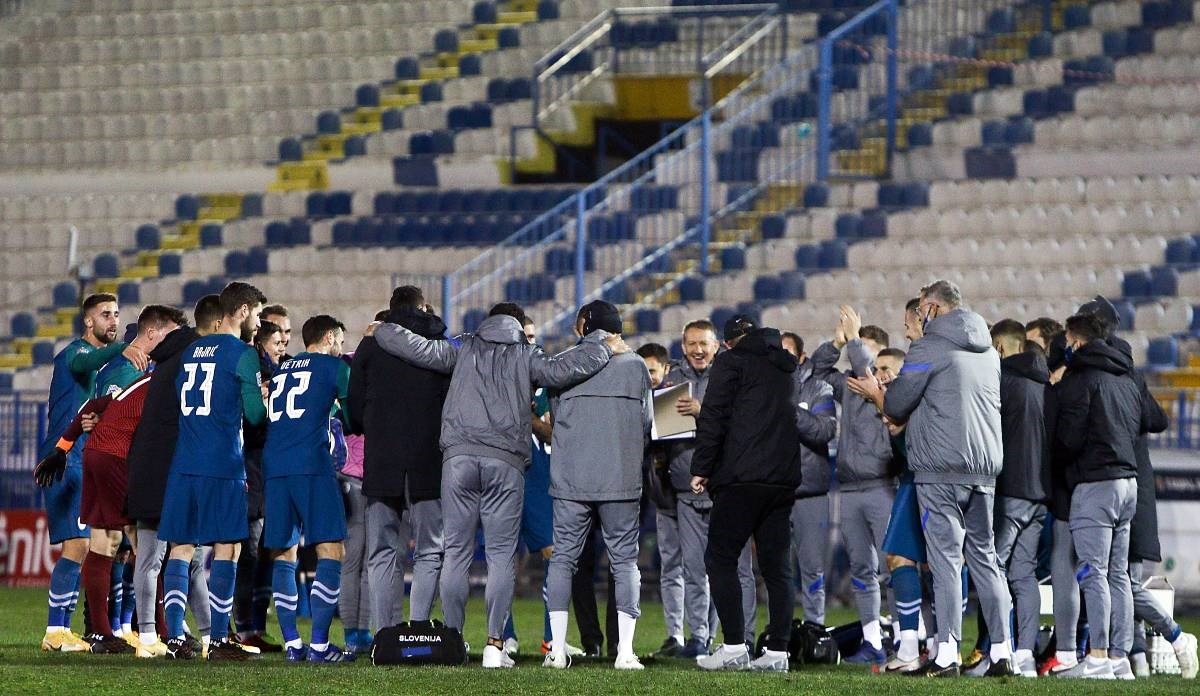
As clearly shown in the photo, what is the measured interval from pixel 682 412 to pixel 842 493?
44.6 inches

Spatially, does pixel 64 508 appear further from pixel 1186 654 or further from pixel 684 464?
pixel 1186 654

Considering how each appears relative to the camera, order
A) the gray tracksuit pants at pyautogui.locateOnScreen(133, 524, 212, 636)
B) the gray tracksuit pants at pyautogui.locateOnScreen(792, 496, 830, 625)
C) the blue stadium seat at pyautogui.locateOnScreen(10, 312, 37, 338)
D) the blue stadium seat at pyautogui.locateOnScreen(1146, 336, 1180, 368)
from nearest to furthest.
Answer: the gray tracksuit pants at pyautogui.locateOnScreen(133, 524, 212, 636) < the gray tracksuit pants at pyautogui.locateOnScreen(792, 496, 830, 625) < the blue stadium seat at pyautogui.locateOnScreen(1146, 336, 1180, 368) < the blue stadium seat at pyautogui.locateOnScreen(10, 312, 37, 338)

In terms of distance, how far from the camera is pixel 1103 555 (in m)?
10.1

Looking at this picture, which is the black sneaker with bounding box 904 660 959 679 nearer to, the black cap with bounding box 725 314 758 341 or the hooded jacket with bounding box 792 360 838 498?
the hooded jacket with bounding box 792 360 838 498

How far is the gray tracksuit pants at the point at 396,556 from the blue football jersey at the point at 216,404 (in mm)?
795

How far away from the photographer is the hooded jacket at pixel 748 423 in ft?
32.8

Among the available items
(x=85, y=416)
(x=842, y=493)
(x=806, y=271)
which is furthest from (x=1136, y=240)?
(x=85, y=416)

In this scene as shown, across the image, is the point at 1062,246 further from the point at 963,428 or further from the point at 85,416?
the point at 85,416

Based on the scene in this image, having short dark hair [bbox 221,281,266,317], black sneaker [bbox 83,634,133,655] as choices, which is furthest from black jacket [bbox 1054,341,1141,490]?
black sneaker [bbox 83,634,133,655]

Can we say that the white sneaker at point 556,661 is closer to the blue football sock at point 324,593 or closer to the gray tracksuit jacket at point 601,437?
the gray tracksuit jacket at point 601,437

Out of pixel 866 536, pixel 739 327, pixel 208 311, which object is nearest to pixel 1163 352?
pixel 866 536

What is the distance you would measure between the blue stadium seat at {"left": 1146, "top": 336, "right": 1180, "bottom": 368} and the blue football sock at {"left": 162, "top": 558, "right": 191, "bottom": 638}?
10733 millimetres

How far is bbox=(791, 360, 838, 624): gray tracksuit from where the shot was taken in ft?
36.2

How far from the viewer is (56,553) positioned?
1723 cm
